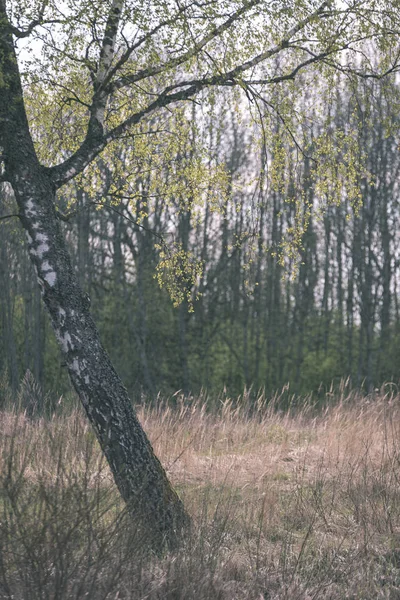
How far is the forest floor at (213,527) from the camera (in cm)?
359

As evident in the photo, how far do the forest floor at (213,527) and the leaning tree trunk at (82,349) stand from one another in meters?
0.24

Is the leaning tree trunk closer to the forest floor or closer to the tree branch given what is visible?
the forest floor

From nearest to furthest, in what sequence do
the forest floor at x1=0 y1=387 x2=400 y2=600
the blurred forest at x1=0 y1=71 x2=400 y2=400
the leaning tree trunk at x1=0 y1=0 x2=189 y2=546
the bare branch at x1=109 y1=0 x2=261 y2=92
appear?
the forest floor at x1=0 y1=387 x2=400 y2=600, the leaning tree trunk at x1=0 y1=0 x2=189 y2=546, the bare branch at x1=109 y1=0 x2=261 y2=92, the blurred forest at x1=0 y1=71 x2=400 y2=400

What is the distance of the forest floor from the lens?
359 centimetres

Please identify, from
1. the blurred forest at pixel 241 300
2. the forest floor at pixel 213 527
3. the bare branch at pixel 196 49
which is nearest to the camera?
the forest floor at pixel 213 527

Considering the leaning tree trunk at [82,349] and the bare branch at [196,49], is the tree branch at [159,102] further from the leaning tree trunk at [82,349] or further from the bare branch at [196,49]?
the leaning tree trunk at [82,349]

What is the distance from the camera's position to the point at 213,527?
4.64 metres

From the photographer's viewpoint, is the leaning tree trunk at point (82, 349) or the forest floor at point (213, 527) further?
the leaning tree trunk at point (82, 349)

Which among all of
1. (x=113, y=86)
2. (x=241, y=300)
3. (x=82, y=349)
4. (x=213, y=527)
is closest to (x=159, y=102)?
(x=113, y=86)

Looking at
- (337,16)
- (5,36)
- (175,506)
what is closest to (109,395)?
(175,506)

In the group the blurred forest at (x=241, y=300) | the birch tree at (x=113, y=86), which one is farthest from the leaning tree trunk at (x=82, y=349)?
the blurred forest at (x=241, y=300)

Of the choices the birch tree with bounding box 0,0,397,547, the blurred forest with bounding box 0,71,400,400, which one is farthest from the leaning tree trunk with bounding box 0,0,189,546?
the blurred forest with bounding box 0,71,400,400

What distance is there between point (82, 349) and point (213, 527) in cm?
169

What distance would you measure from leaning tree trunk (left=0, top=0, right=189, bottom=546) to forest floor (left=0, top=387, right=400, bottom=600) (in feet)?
0.79
